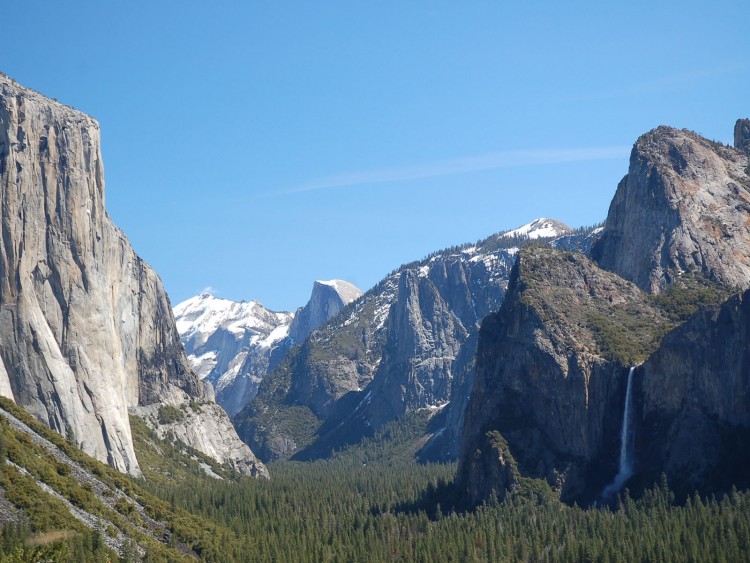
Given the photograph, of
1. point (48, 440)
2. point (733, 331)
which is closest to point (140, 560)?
point (48, 440)

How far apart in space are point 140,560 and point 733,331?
10702cm

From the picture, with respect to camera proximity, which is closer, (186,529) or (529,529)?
(186,529)

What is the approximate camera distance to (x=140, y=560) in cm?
13838

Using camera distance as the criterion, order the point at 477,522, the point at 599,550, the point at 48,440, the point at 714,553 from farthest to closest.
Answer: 1. the point at 477,522
2. the point at 48,440
3. the point at 599,550
4. the point at 714,553

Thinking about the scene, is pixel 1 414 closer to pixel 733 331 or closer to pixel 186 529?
pixel 186 529

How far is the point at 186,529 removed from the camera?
529 ft

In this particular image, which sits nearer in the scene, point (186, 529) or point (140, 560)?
point (140, 560)

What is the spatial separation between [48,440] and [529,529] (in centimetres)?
7075

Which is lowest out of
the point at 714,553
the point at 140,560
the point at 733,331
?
the point at 714,553

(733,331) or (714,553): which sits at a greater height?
(733,331)

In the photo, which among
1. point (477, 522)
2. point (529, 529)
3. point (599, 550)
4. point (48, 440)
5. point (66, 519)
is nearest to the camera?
point (66, 519)

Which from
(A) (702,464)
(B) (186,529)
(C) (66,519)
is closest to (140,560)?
(C) (66,519)

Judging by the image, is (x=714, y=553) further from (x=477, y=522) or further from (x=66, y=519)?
(x=66, y=519)

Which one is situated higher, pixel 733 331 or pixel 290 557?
pixel 733 331
